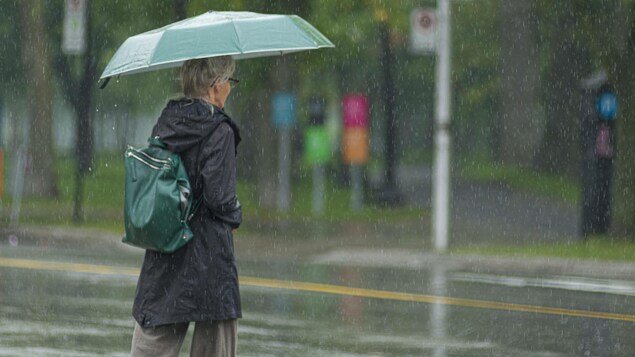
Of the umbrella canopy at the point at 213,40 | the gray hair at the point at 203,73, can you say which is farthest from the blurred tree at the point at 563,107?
the gray hair at the point at 203,73

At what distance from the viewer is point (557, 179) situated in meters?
36.3

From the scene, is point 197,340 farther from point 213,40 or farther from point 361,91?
point 361,91

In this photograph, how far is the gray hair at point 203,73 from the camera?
6.02 meters

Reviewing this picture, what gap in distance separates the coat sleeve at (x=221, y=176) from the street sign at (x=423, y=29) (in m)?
12.1

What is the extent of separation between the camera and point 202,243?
5.90 metres

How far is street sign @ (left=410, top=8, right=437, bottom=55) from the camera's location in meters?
17.8

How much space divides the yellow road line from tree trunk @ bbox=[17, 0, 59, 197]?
14.2m

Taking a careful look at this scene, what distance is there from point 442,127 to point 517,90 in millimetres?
22884

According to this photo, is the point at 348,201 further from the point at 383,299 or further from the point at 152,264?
the point at 152,264

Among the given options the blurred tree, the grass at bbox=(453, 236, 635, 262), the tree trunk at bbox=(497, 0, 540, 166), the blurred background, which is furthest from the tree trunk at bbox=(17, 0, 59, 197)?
the blurred tree

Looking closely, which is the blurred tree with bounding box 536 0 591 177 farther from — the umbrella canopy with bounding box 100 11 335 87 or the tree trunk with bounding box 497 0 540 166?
the umbrella canopy with bounding box 100 11 335 87

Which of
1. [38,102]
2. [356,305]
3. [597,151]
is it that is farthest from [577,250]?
[38,102]

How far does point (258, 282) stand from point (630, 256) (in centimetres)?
481

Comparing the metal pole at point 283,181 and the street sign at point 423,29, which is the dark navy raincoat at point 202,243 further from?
the metal pole at point 283,181
